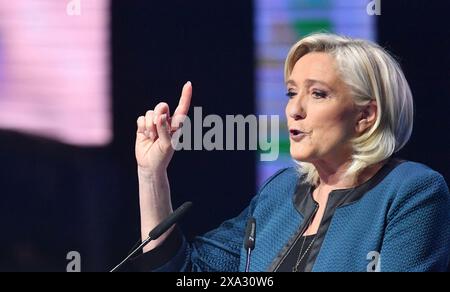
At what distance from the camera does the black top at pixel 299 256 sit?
2.54 meters

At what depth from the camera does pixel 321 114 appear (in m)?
2.57

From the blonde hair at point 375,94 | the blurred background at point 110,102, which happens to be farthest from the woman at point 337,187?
the blurred background at point 110,102

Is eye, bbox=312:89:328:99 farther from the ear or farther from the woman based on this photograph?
the ear

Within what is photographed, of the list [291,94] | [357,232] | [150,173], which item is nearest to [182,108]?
[150,173]

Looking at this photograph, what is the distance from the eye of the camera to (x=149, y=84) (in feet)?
9.44

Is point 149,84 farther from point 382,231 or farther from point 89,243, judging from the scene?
point 382,231

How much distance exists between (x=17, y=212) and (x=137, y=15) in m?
0.77

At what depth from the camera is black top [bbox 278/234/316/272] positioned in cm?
254

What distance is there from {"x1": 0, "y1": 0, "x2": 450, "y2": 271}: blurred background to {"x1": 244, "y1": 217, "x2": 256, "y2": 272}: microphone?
0.73 ft

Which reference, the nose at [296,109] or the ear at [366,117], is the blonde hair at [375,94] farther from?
the nose at [296,109]

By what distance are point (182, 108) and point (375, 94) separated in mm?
618

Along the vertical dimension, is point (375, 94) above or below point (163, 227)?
above

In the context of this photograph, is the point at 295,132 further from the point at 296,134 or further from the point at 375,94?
the point at 375,94
